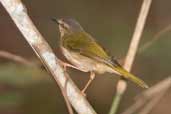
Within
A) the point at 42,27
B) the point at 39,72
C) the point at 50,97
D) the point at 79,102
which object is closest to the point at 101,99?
the point at 50,97

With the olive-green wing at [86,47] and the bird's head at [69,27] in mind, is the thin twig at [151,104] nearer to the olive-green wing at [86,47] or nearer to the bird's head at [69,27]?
the olive-green wing at [86,47]

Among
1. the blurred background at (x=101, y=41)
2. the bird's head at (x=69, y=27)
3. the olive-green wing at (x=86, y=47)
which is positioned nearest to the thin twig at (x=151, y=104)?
the olive-green wing at (x=86, y=47)

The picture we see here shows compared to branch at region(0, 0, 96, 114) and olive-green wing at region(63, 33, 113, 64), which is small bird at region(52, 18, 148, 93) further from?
branch at region(0, 0, 96, 114)

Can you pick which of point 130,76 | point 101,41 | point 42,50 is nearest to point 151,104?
point 130,76

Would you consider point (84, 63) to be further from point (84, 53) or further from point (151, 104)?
point (151, 104)

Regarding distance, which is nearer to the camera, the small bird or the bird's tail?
the bird's tail

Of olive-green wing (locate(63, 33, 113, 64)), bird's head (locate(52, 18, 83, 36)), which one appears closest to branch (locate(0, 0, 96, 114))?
olive-green wing (locate(63, 33, 113, 64))
